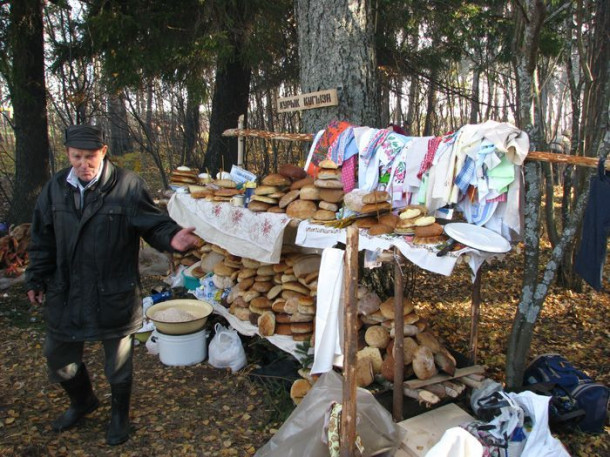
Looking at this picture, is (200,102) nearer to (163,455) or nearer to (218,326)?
(218,326)

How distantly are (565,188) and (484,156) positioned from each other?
4124mm

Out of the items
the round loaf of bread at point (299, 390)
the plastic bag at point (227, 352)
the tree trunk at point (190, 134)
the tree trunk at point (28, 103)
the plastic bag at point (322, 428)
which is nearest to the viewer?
the plastic bag at point (322, 428)

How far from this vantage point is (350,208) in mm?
3768

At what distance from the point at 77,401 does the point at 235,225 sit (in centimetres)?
194

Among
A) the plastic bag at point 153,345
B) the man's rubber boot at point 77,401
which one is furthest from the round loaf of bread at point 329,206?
the plastic bag at point 153,345

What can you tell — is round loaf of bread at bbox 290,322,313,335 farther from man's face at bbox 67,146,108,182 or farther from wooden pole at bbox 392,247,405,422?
man's face at bbox 67,146,108,182

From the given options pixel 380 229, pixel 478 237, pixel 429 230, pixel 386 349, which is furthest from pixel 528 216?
pixel 386 349

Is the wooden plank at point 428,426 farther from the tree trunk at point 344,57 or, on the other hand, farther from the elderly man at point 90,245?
the tree trunk at point 344,57

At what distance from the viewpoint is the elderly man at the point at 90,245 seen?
302 cm

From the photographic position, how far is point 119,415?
11.2 feet

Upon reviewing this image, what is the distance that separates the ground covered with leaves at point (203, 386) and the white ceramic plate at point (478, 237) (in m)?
1.63

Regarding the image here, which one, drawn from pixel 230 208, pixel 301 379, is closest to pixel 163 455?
pixel 301 379

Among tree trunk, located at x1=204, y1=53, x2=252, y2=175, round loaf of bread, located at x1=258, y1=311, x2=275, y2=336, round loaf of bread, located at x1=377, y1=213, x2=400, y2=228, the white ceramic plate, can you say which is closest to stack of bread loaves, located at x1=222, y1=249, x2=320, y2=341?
round loaf of bread, located at x1=258, y1=311, x2=275, y2=336

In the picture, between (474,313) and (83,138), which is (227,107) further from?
(474,313)
